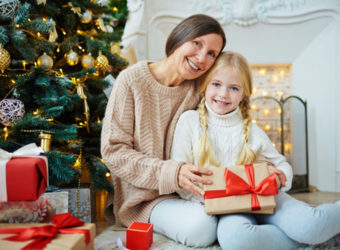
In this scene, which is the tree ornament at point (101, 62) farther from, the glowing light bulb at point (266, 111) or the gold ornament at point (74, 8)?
the glowing light bulb at point (266, 111)

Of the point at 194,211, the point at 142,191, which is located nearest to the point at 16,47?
the point at 142,191

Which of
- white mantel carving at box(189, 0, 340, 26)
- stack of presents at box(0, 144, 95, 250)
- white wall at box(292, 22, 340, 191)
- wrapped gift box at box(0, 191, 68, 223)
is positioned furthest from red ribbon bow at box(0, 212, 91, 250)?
white wall at box(292, 22, 340, 191)

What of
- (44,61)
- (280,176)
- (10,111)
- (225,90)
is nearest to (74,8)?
(44,61)

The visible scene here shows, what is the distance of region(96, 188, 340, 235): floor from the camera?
1436 mm

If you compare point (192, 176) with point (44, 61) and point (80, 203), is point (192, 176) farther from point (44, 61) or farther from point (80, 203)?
point (44, 61)

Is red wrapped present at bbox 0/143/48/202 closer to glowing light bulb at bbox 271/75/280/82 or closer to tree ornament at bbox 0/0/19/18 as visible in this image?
tree ornament at bbox 0/0/19/18

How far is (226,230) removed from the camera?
99 cm

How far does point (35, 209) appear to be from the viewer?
3.06 feet

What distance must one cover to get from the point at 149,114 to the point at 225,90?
34cm

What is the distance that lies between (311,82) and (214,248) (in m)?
1.87

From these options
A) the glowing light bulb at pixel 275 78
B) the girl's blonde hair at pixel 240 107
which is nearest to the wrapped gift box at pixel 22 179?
the girl's blonde hair at pixel 240 107

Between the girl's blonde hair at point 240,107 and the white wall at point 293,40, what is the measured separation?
1212mm

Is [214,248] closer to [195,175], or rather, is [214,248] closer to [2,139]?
[195,175]

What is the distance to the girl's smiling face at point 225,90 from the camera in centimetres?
123
